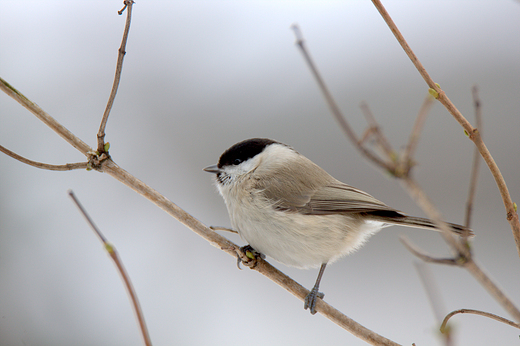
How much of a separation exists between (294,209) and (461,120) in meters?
0.91

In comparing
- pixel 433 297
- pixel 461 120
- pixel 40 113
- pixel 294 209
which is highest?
pixel 40 113

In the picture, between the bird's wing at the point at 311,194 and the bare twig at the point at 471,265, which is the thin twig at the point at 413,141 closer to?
the bare twig at the point at 471,265

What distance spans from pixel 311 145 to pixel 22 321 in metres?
2.32

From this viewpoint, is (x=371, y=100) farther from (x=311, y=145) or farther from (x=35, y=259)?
(x=35, y=259)

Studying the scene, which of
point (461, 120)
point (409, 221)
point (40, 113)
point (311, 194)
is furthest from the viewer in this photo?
A: point (311, 194)

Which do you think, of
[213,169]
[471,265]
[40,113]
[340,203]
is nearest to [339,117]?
[471,265]

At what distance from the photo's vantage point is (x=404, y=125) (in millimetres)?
3176

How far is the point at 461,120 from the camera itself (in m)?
0.67

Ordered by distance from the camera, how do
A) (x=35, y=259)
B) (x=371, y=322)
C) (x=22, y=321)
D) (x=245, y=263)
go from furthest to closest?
(x=371, y=322) → (x=35, y=259) → (x=22, y=321) → (x=245, y=263)

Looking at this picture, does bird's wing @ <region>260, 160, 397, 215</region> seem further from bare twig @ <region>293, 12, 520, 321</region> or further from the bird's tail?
bare twig @ <region>293, 12, 520, 321</region>

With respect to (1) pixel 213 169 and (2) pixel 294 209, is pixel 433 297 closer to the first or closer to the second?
(2) pixel 294 209

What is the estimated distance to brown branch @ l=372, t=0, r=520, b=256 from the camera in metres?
0.62

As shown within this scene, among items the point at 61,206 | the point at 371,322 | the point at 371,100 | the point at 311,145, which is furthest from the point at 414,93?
the point at 61,206

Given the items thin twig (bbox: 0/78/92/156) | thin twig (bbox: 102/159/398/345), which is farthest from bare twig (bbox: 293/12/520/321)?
thin twig (bbox: 0/78/92/156)
